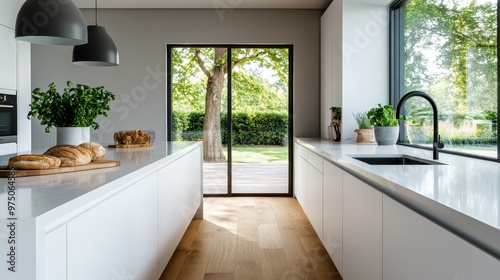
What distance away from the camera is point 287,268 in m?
3.08

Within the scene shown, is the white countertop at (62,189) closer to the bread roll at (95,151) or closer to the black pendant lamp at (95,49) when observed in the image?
the bread roll at (95,151)

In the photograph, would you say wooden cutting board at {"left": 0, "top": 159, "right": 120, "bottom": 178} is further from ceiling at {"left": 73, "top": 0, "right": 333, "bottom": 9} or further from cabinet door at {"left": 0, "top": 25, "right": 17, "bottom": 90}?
ceiling at {"left": 73, "top": 0, "right": 333, "bottom": 9}

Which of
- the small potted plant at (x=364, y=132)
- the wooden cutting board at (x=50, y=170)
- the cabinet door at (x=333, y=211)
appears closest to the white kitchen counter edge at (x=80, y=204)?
the wooden cutting board at (x=50, y=170)

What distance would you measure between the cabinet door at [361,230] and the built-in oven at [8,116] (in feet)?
12.0

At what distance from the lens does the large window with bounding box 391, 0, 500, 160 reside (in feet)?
8.60

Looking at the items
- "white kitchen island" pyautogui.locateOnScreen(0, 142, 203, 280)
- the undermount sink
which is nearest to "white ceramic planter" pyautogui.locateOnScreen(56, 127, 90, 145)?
"white kitchen island" pyautogui.locateOnScreen(0, 142, 203, 280)

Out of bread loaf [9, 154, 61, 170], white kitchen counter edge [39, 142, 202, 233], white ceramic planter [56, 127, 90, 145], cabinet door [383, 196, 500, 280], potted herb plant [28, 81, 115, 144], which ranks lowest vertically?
cabinet door [383, 196, 500, 280]

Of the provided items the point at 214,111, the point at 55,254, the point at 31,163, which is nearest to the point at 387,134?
the point at 214,111

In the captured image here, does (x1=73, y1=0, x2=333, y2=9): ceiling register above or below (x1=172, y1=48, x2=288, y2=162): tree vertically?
above

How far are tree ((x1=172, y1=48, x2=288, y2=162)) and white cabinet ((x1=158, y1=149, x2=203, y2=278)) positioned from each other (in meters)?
1.74

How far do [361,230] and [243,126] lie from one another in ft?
13.2

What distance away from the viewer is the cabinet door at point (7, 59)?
4.48 meters

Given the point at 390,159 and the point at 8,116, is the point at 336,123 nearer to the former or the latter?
the point at 390,159

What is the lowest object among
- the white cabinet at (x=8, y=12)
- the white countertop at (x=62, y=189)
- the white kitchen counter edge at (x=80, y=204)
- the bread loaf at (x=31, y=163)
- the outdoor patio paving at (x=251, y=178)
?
the outdoor patio paving at (x=251, y=178)
